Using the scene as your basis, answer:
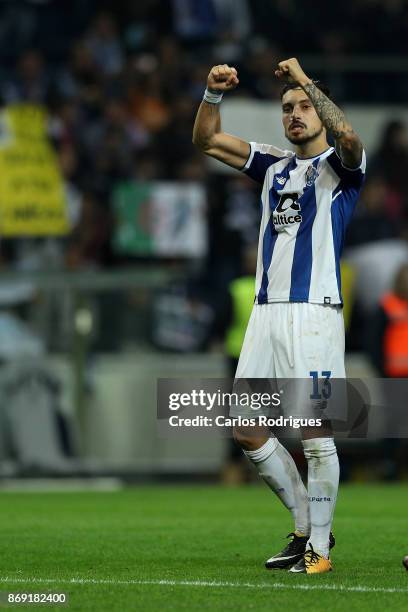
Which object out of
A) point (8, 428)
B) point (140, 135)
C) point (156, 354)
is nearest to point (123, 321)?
point (156, 354)

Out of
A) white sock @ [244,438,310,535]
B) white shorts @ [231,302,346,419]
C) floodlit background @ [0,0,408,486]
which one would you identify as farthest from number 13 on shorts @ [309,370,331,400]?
floodlit background @ [0,0,408,486]

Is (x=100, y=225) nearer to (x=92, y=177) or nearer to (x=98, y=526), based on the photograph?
(x=92, y=177)

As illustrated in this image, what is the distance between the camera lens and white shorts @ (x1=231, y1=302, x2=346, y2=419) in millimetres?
7363

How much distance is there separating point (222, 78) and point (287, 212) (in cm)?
70

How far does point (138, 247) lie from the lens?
15.9 m

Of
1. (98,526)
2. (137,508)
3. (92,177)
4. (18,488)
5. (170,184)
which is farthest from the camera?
(92,177)

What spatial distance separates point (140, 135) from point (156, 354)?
3421mm

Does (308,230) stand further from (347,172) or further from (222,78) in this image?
(222,78)

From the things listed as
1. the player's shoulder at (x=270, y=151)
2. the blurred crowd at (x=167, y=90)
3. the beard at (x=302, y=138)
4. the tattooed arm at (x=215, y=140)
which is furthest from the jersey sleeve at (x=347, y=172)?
the blurred crowd at (x=167, y=90)

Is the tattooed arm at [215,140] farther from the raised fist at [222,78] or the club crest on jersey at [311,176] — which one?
the club crest on jersey at [311,176]

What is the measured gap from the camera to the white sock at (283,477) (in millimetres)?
7664

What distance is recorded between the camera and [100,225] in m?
16.4

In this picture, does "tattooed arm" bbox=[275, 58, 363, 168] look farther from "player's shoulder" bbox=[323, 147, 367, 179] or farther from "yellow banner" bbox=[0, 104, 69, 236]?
"yellow banner" bbox=[0, 104, 69, 236]

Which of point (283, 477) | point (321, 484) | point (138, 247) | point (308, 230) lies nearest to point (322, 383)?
point (321, 484)
